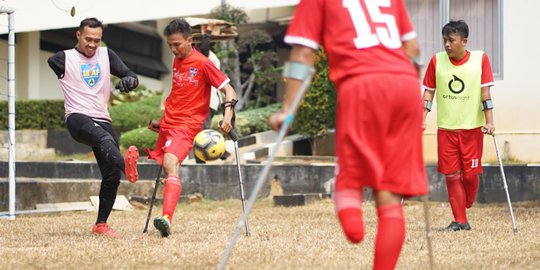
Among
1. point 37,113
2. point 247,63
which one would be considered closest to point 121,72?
point 37,113

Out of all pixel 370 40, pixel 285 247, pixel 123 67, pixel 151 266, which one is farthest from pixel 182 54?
pixel 370 40

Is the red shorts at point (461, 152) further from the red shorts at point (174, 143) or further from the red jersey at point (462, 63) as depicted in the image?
the red shorts at point (174, 143)

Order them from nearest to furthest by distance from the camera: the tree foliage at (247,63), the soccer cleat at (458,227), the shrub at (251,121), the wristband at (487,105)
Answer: the soccer cleat at (458,227), the wristband at (487,105), the shrub at (251,121), the tree foliage at (247,63)

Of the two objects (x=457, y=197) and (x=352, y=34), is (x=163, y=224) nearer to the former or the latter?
(x=457, y=197)

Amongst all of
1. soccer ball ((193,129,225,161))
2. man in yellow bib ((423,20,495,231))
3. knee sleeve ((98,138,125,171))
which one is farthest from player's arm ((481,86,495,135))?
knee sleeve ((98,138,125,171))

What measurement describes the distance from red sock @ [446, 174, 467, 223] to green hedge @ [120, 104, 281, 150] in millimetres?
6431

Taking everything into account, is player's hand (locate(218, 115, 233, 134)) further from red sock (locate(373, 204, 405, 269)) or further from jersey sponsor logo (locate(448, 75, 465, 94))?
red sock (locate(373, 204, 405, 269))

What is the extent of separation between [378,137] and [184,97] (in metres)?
4.05

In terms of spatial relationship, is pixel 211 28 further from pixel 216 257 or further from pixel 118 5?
pixel 216 257

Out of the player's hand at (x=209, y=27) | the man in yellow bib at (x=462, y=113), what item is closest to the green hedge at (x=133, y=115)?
the player's hand at (x=209, y=27)

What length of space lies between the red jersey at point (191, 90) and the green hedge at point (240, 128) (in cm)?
663

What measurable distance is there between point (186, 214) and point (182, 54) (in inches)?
129

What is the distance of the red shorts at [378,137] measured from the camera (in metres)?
5.11

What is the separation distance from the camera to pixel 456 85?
9812 millimetres
